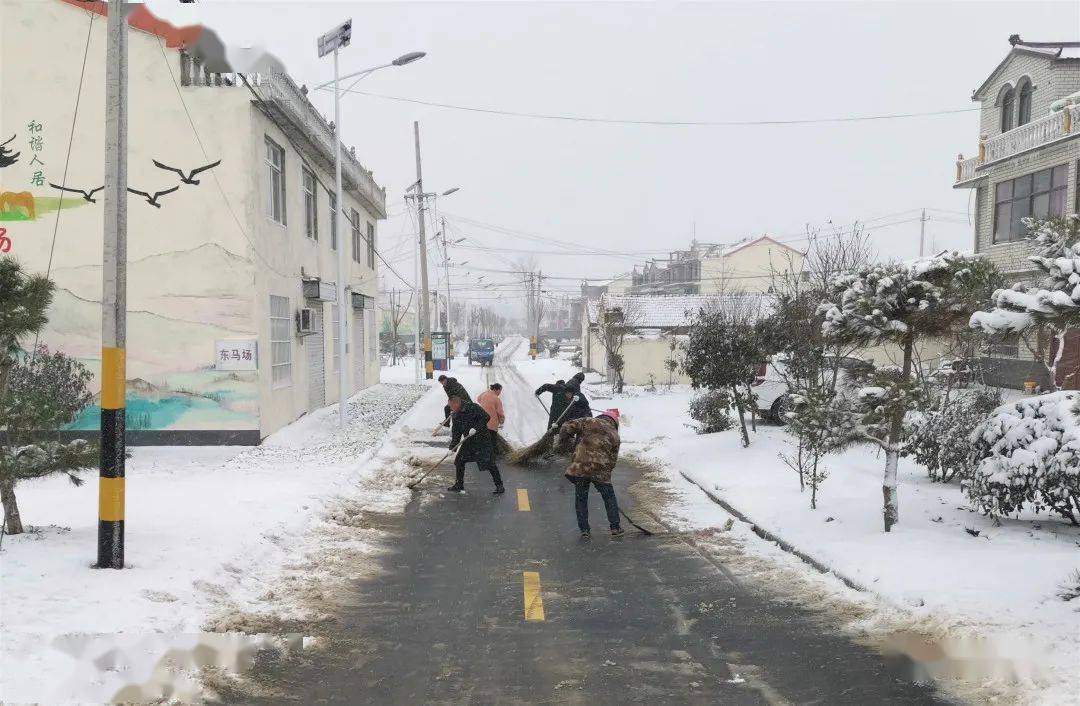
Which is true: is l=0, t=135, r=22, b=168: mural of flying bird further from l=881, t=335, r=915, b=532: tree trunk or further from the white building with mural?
l=881, t=335, r=915, b=532: tree trunk

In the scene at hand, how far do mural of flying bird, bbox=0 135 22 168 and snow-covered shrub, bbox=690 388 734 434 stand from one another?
13.6 metres

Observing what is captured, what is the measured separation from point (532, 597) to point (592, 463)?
2298 millimetres

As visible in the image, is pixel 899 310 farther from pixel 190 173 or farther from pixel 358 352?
pixel 358 352

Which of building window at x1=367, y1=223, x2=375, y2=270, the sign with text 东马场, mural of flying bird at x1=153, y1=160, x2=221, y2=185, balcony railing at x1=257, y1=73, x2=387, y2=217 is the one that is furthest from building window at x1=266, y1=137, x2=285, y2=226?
building window at x1=367, y1=223, x2=375, y2=270

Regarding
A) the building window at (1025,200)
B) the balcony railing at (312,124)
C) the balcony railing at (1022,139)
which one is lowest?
the building window at (1025,200)

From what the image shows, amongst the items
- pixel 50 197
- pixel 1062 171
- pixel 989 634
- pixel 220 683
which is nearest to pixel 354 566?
pixel 220 683

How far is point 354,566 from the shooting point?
24.6 feet

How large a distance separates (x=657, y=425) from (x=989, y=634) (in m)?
14.2

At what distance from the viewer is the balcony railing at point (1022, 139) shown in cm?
2033

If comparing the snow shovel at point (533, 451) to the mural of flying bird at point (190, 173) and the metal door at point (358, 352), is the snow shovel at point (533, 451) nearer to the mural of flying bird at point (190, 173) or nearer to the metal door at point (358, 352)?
the mural of flying bird at point (190, 173)

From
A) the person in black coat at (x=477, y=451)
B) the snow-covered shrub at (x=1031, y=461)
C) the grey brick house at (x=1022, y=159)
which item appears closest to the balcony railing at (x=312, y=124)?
the person in black coat at (x=477, y=451)

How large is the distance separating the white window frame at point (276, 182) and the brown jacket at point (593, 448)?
9805 millimetres

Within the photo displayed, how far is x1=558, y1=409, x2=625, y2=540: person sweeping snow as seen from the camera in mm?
8633

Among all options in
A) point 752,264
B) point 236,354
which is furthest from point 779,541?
point 752,264
